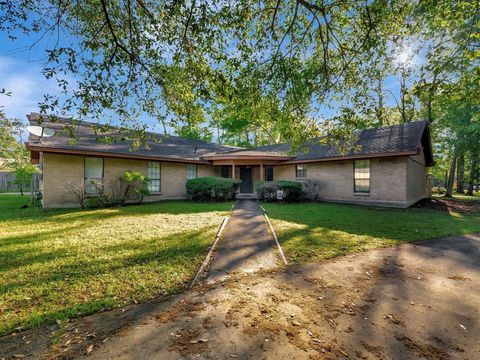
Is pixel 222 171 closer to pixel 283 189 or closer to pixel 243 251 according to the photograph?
pixel 283 189

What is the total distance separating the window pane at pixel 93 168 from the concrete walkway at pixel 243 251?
8.54 meters

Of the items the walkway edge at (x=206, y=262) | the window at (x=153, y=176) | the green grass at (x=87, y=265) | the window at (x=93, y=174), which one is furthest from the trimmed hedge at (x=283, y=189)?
the window at (x=93, y=174)

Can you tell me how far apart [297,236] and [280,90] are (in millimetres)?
3753

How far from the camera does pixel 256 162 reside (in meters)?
16.2

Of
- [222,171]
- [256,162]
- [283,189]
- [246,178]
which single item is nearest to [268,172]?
[246,178]

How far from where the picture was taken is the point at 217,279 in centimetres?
364

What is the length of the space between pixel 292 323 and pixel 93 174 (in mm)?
12615

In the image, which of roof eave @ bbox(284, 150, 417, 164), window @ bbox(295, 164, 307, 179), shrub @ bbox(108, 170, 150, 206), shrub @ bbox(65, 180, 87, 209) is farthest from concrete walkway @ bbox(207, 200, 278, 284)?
window @ bbox(295, 164, 307, 179)

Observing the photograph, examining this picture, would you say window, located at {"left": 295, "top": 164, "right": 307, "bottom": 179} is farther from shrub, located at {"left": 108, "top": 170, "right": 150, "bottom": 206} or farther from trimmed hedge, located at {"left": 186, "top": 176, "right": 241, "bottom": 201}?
shrub, located at {"left": 108, "top": 170, "right": 150, "bottom": 206}

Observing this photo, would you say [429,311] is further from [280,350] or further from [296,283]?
[280,350]

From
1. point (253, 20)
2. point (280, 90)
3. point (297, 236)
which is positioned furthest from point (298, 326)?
point (253, 20)

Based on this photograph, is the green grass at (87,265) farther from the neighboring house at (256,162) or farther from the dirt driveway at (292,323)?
the neighboring house at (256,162)

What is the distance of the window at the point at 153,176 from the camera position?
46.2ft

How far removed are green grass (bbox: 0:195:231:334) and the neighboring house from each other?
14.2ft
